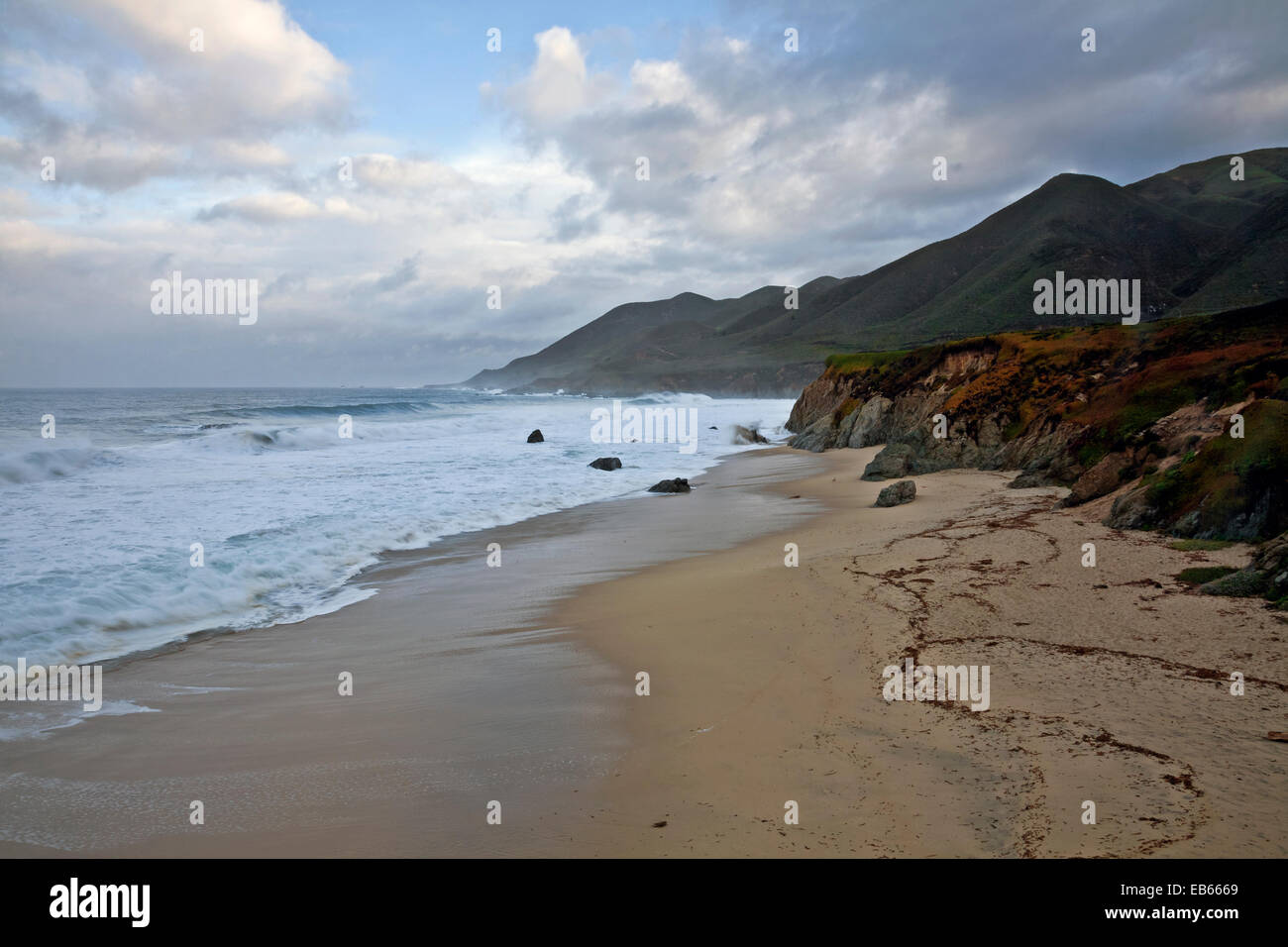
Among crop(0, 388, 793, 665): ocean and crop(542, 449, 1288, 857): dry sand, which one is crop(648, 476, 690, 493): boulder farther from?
crop(542, 449, 1288, 857): dry sand

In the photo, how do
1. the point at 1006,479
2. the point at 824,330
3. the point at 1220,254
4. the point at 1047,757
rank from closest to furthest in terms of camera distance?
the point at 1047,757 < the point at 1006,479 < the point at 1220,254 < the point at 824,330

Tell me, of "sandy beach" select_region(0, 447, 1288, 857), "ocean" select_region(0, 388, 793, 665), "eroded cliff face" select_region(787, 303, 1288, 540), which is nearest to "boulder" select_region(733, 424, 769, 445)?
"ocean" select_region(0, 388, 793, 665)

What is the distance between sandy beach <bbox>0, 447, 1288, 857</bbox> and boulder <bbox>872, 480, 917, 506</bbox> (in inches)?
205

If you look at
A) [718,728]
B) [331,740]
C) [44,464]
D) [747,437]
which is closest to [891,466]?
[718,728]

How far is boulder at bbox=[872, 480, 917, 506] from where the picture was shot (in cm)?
1496

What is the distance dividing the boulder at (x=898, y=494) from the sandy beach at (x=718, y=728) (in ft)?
17.1

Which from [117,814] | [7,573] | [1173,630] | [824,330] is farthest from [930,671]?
[824,330]

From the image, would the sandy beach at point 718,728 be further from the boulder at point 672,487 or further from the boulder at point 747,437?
the boulder at point 747,437

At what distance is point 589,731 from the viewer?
523cm

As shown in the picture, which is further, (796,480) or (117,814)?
(796,480)

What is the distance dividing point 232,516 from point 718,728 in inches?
492

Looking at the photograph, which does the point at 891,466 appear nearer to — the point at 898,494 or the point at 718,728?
the point at 898,494
